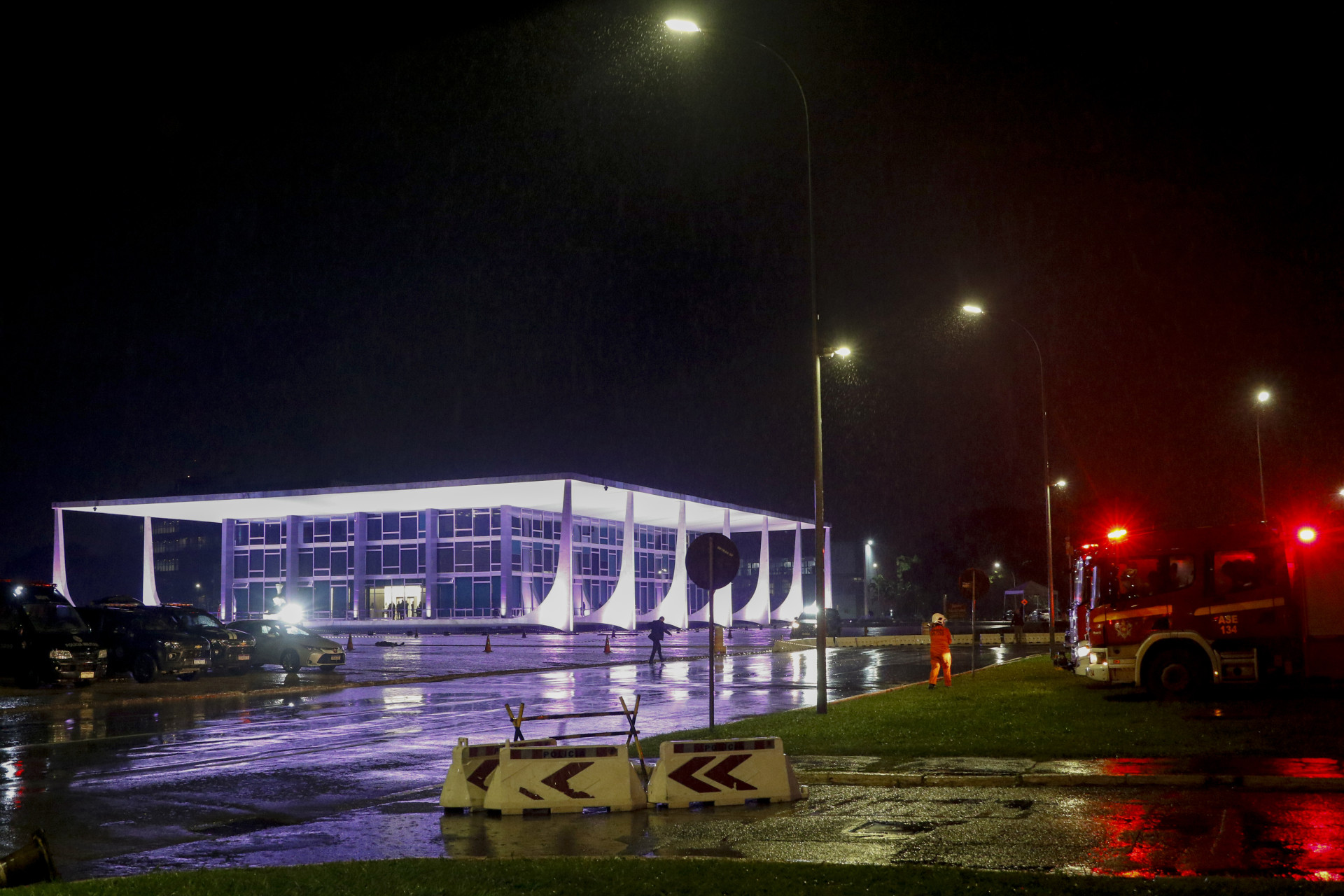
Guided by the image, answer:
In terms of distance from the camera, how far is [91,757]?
14.8 metres

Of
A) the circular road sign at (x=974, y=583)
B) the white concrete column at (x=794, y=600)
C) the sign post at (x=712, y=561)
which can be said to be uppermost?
the sign post at (x=712, y=561)

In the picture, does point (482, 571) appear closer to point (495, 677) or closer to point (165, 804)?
point (495, 677)

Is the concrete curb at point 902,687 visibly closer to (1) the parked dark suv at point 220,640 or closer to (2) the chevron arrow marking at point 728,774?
(2) the chevron arrow marking at point 728,774

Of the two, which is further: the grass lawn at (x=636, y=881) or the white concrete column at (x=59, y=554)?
the white concrete column at (x=59, y=554)

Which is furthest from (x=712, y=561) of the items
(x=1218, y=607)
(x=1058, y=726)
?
(x=1218, y=607)

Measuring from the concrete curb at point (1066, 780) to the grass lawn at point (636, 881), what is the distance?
14.3ft

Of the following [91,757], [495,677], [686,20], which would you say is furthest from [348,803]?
[495,677]

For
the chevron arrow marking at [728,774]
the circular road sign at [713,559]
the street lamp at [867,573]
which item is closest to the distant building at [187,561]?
the street lamp at [867,573]

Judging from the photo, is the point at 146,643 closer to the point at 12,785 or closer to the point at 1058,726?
the point at 12,785

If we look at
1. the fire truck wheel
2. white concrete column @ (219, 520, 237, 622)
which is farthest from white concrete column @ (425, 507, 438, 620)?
the fire truck wheel

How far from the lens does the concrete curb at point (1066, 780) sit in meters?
10.6

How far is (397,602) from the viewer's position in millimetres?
85750

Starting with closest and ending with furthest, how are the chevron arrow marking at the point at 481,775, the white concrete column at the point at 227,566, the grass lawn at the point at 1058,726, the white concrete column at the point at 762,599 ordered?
the chevron arrow marking at the point at 481,775
the grass lawn at the point at 1058,726
the white concrete column at the point at 227,566
the white concrete column at the point at 762,599

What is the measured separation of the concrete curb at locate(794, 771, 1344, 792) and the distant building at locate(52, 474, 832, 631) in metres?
62.5
